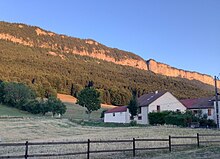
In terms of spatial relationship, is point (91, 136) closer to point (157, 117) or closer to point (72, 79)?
point (157, 117)

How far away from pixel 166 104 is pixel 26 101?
44.1 m

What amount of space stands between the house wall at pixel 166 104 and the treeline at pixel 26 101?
3270 cm

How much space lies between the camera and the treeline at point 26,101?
88875mm

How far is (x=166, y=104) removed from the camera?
65750mm

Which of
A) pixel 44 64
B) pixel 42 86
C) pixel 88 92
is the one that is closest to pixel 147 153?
pixel 88 92

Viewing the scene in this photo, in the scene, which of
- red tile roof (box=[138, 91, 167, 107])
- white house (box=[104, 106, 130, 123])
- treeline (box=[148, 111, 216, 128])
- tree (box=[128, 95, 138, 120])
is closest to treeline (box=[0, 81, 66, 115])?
white house (box=[104, 106, 130, 123])

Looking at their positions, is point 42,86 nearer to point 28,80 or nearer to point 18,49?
point 28,80

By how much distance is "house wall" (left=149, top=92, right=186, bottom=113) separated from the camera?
64.4 metres

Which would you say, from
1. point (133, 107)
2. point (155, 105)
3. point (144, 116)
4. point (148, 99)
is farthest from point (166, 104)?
point (133, 107)

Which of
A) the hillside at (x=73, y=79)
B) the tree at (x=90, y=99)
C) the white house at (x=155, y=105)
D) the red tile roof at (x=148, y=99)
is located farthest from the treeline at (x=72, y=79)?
the white house at (x=155, y=105)

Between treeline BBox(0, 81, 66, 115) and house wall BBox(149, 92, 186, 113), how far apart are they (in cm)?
3270

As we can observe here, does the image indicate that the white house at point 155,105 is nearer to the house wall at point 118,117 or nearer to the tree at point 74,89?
the house wall at point 118,117

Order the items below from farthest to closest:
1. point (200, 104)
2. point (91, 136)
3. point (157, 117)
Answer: point (200, 104), point (157, 117), point (91, 136)

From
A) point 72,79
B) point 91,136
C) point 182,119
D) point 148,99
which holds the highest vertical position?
point 72,79
